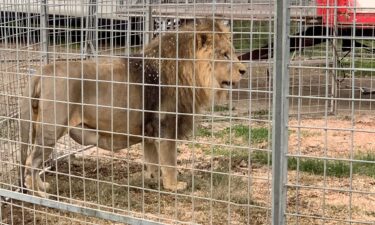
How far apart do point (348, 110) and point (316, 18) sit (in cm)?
146

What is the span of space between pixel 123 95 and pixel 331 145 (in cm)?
301

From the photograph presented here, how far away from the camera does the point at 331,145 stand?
718 cm

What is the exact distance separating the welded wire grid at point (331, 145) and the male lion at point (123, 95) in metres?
0.75

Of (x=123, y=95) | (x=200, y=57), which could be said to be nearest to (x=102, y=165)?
(x=123, y=95)

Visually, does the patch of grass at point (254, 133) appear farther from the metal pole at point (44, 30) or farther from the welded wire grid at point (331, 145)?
the metal pole at point (44, 30)

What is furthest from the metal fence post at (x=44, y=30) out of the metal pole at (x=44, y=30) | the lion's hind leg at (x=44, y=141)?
the lion's hind leg at (x=44, y=141)

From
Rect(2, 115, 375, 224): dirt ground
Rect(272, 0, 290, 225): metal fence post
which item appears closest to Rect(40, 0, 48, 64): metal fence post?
Rect(2, 115, 375, 224): dirt ground

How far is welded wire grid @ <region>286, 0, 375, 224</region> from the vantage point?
293cm

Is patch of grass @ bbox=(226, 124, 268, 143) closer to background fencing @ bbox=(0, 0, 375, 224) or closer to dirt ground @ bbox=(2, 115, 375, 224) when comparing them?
background fencing @ bbox=(0, 0, 375, 224)

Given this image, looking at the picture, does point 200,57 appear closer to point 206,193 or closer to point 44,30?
point 206,193

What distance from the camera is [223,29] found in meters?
4.95

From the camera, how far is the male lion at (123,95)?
488cm

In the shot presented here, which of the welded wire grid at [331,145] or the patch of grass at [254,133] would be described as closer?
the welded wire grid at [331,145]

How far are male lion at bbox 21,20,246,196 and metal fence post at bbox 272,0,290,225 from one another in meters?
1.74
